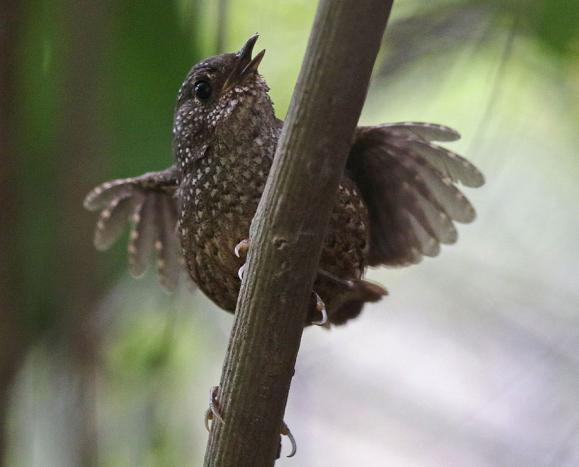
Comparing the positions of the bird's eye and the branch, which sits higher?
the bird's eye

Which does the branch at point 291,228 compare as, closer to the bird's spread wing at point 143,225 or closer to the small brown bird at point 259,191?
the small brown bird at point 259,191

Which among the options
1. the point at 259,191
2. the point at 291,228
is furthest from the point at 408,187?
the point at 291,228

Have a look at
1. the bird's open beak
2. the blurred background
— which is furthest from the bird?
the blurred background

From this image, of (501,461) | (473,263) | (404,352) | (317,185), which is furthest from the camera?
(404,352)

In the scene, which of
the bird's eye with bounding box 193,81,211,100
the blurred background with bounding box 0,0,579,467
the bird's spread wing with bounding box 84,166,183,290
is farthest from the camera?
the bird's spread wing with bounding box 84,166,183,290

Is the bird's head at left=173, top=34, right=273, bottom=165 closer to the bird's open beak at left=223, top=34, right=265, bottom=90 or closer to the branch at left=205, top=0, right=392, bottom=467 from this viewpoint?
the bird's open beak at left=223, top=34, right=265, bottom=90

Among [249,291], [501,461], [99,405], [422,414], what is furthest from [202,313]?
[249,291]

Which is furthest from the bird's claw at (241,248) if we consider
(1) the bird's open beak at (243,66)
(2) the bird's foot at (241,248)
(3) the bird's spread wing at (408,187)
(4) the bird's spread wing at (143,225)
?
(4) the bird's spread wing at (143,225)

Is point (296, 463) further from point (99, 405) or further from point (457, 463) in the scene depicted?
point (99, 405)
